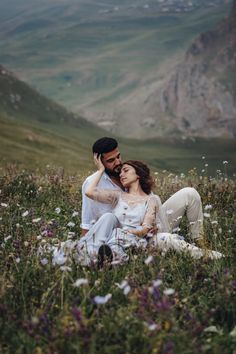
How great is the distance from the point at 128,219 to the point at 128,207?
167mm

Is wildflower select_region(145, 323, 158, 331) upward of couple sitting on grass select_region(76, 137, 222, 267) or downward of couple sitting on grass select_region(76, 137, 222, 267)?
upward

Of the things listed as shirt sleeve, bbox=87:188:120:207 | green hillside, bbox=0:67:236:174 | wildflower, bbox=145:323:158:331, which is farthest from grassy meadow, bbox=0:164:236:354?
green hillside, bbox=0:67:236:174

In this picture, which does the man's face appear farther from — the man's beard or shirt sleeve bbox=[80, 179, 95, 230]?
shirt sleeve bbox=[80, 179, 95, 230]

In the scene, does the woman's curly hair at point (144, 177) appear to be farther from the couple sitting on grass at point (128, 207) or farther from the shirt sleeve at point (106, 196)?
the shirt sleeve at point (106, 196)

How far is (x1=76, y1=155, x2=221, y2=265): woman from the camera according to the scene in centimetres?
A: 707

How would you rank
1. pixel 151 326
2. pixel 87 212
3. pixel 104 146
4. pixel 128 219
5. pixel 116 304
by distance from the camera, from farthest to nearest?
pixel 104 146, pixel 87 212, pixel 128 219, pixel 116 304, pixel 151 326

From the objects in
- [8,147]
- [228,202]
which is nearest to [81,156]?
[8,147]

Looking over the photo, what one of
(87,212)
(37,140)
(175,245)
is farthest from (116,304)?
(37,140)

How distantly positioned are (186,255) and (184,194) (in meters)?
2.42

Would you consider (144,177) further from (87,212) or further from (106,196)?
(87,212)

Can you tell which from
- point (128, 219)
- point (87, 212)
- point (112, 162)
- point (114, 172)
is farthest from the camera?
point (114, 172)

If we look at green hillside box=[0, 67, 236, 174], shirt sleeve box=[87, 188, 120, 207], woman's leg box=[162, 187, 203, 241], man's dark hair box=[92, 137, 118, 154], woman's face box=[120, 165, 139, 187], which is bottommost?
green hillside box=[0, 67, 236, 174]

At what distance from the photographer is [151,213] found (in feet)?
26.6

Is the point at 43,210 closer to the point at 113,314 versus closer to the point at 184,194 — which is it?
the point at 184,194
